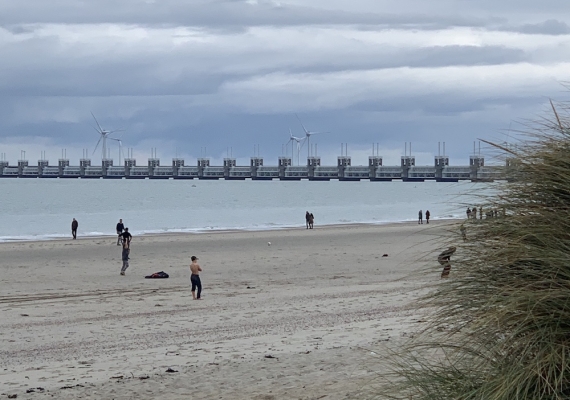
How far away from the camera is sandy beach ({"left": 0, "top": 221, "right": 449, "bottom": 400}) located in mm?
9336

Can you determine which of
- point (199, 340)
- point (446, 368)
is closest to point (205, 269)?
point (199, 340)

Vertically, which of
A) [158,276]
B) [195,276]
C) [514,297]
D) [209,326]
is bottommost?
[158,276]

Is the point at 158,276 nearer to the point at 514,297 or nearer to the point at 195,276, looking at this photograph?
the point at 195,276

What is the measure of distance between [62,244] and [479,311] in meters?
39.2

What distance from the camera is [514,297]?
429 centimetres

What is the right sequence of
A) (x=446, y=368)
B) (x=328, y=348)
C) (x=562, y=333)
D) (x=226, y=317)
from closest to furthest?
(x=562, y=333) < (x=446, y=368) < (x=328, y=348) < (x=226, y=317)

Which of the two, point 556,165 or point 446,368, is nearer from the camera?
point 556,165

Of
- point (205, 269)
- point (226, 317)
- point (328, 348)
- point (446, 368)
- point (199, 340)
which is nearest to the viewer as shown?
point (446, 368)

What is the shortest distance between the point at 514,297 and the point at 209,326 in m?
10.7

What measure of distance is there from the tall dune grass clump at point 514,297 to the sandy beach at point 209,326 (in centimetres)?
43

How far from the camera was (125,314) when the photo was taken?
1648cm

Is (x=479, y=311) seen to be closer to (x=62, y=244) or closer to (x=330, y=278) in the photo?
(x=330, y=278)

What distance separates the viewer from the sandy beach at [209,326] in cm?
934

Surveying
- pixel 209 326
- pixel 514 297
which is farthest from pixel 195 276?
pixel 514 297
